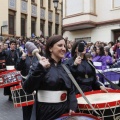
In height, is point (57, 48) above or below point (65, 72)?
above

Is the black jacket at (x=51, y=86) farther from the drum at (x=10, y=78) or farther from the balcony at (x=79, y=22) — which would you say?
the balcony at (x=79, y=22)

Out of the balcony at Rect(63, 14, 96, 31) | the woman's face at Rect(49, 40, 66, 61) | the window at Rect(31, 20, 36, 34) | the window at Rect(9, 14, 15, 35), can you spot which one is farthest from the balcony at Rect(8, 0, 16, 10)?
the woman's face at Rect(49, 40, 66, 61)

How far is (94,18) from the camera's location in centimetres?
1877

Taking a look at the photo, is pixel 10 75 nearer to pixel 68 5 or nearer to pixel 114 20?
pixel 114 20

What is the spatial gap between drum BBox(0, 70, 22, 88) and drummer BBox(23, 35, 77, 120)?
4.43 metres

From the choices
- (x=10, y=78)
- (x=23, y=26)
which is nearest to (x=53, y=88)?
(x=10, y=78)

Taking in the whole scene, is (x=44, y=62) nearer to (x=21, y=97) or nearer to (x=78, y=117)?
(x=78, y=117)

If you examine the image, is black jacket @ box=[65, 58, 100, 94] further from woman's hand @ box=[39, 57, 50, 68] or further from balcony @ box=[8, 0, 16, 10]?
balcony @ box=[8, 0, 16, 10]

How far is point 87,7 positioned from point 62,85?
15497mm

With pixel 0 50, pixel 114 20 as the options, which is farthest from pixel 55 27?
pixel 0 50

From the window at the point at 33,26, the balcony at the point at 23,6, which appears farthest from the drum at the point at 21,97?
the window at the point at 33,26

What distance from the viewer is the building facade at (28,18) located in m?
26.5

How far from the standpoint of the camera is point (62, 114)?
3.24 meters

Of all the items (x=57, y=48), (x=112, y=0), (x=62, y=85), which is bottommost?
(x=62, y=85)
